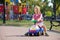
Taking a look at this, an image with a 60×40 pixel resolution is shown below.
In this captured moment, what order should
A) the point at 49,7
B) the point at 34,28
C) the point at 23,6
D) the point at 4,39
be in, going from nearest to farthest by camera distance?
the point at 4,39
the point at 34,28
the point at 23,6
the point at 49,7

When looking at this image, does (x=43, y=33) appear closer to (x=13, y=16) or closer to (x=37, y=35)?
(x=37, y=35)

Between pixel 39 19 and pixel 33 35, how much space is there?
0.94 metres

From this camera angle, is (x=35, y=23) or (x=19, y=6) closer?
(x=35, y=23)

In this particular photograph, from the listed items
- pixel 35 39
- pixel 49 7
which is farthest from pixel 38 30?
pixel 49 7

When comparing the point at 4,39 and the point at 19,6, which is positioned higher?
the point at 19,6

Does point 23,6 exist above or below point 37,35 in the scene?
above

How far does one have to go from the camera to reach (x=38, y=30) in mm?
11859

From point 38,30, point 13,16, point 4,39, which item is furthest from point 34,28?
point 13,16

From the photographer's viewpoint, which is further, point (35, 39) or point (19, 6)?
point (19, 6)

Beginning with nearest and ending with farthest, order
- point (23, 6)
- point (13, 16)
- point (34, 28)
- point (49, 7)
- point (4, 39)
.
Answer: point (4, 39), point (34, 28), point (23, 6), point (49, 7), point (13, 16)

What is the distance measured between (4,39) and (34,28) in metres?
1.88

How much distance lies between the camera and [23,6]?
2952cm

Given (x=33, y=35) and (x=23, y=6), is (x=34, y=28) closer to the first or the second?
(x=33, y=35)

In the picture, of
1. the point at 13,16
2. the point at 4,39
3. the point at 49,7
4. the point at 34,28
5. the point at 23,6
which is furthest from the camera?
the point at 13,16
